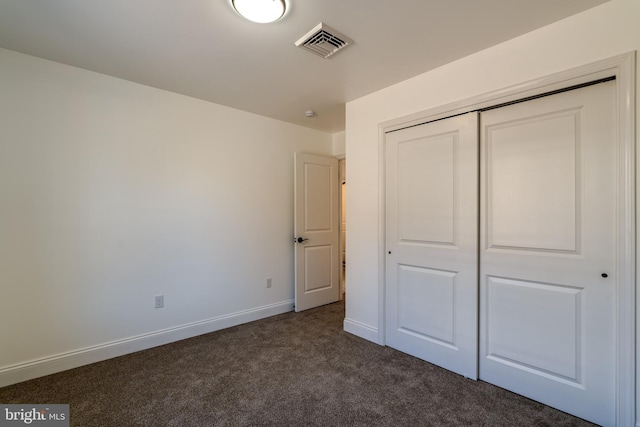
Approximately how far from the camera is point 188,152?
119 inches

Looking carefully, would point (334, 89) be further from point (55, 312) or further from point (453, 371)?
point (55, 312)

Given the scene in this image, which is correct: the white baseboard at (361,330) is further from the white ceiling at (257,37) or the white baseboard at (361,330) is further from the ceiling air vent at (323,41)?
the ceiling air vent at (323,41)

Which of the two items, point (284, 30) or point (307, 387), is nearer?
point (284, 30)

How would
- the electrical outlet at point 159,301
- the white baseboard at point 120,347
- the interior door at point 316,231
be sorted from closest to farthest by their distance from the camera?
the white baseboard at point 120,347 < the electrical outlet at point 159,301 < the interior door at point 316,231

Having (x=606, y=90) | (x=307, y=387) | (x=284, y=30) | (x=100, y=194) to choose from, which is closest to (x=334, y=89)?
(x=284, y=30)

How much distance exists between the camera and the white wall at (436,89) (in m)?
1.68

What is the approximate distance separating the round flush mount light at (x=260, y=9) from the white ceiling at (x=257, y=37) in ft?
0.23

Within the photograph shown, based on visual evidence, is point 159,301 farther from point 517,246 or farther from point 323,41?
A: point 517,246

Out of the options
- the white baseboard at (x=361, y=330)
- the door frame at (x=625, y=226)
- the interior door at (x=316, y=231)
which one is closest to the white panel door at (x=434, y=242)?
the white baseboard at (x=361, y=330)

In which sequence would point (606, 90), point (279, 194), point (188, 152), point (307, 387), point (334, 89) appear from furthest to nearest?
point (279, 194), point (188, 152), point (334, 89), point (307, 387), point (606, 90)

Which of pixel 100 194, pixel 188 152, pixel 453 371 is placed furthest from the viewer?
pixel 188 152

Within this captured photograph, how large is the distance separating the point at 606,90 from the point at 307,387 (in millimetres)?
2677

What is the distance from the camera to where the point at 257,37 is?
1.98 metres

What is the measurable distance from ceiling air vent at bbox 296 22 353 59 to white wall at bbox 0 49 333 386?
1.56 m
